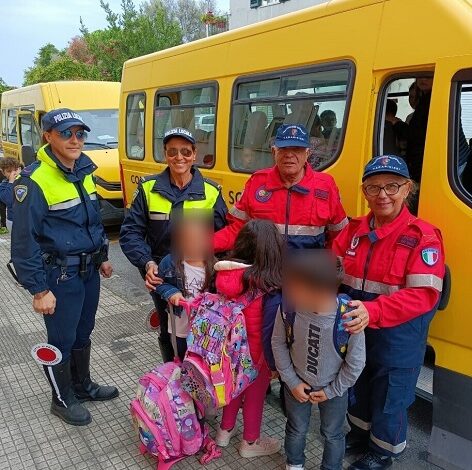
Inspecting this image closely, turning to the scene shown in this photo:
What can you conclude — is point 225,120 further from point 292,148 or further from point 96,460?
point 96,460

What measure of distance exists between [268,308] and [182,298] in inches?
17.6

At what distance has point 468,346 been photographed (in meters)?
2.31

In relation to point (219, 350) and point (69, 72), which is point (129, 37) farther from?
point (219, 350)

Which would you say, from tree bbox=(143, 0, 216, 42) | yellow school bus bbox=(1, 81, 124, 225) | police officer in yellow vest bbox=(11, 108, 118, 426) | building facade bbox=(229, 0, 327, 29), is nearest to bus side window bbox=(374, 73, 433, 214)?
police officer in yellow vest bbox=(11, 108, 118, 426)

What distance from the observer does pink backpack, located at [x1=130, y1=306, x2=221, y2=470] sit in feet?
7.57

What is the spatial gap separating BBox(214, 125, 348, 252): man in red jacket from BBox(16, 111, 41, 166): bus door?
24.8 feet

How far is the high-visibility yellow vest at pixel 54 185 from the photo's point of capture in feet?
8.00

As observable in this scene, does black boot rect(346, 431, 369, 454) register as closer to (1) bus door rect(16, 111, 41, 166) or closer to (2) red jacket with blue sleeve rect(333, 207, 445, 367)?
(2) red jacket with blue sleeve rect(333, 207, 445, 367)

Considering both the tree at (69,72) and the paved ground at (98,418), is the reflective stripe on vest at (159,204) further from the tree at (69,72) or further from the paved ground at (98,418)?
the tree at (69,72)

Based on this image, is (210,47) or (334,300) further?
(210,47)

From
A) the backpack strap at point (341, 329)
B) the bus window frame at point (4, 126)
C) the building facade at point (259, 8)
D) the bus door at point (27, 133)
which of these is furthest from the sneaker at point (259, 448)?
the building facade at point (259, 8)

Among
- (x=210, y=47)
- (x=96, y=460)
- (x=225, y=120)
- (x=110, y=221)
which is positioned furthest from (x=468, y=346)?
(x=110, y=221)

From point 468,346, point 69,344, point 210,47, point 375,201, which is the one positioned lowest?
point 69,344

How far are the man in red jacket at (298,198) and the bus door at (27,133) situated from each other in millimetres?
7547
